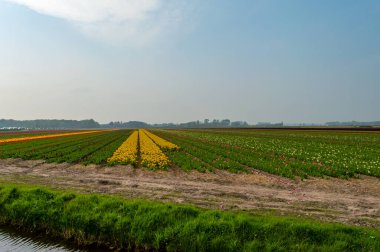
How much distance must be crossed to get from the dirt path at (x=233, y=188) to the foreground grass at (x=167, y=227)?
1.75m

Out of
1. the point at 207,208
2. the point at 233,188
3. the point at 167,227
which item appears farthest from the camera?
the point at 233,188

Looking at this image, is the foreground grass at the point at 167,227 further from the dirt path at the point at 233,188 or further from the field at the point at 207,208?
the dirt path at the point at 233,188

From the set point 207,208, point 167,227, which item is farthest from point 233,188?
point 167,227

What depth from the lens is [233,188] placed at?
15508mm

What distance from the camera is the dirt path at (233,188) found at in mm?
11586

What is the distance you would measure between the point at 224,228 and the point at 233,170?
11.8 meters

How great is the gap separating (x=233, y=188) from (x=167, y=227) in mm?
6485

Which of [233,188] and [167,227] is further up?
[233,188]

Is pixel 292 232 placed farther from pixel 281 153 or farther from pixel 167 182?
pixel 281 153

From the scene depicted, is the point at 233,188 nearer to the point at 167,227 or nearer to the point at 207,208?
the point at 207,208

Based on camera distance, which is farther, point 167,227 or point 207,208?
point 207,208

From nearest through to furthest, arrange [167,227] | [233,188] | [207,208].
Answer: [167,227] < [207,208] < [233,188]

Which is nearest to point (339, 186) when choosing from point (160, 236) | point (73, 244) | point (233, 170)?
point (233, 170)

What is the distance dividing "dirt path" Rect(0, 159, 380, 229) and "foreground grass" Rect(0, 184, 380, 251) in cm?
175
